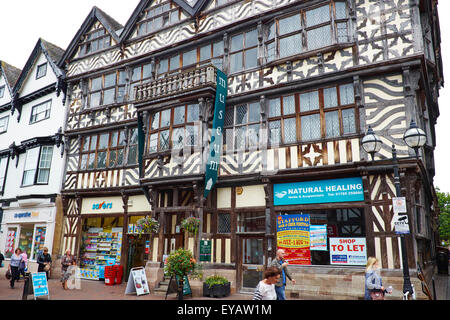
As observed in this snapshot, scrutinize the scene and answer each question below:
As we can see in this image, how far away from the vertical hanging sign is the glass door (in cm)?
255

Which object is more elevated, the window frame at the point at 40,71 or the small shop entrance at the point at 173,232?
the window frame at the point at 40,71

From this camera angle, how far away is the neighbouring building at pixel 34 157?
19.9 metres

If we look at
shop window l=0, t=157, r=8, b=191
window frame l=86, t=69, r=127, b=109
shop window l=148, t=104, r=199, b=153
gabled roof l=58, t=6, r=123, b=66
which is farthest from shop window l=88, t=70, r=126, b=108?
shop window l=0, t=157, r=8, b=191

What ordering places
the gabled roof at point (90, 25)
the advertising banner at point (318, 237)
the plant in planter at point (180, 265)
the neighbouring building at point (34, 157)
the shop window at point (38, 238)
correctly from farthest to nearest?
the gabled roof at point (90, 25)
the neighbouring building at point (34, 157)
the shop window at point (38, 238)
the advertising banner at point (318, 237)
the plant in planter at point (180, 265)

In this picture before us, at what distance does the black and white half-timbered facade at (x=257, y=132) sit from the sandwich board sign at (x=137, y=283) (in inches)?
27.4

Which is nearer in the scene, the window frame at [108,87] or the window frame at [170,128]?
the window frame at [170,128]

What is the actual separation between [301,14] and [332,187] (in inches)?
275

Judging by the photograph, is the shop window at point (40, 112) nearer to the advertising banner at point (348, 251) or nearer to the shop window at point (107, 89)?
the shop window at point (107, 89)

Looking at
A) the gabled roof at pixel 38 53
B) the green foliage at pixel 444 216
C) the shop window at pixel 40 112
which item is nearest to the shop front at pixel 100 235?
the shop window at pixel 40 112

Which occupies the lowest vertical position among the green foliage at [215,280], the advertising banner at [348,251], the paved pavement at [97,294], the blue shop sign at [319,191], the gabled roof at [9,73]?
the paved pavement at [97,294]

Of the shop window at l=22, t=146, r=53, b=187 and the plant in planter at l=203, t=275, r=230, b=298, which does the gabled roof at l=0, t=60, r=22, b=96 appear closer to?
the shop window at l=22, t=146, r=53, b=187

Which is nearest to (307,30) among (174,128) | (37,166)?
(174,128)
